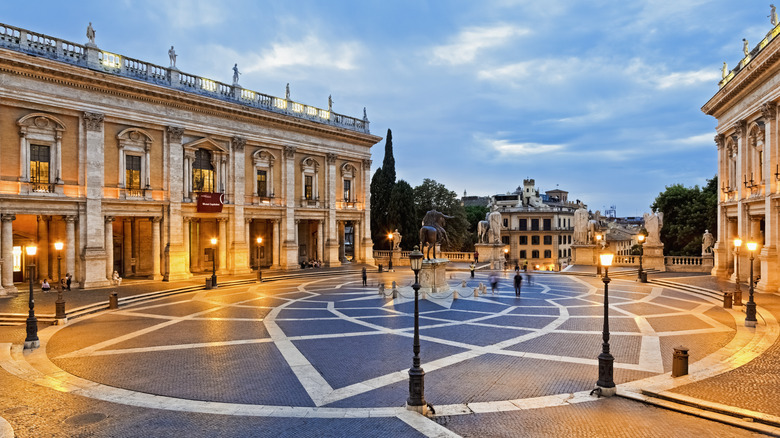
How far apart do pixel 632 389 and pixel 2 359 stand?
1818 cm

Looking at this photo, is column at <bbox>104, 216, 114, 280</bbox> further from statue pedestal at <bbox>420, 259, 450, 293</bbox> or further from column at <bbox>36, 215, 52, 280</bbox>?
statue pedestal at <bbox>420, 259, 450, 293</bbox>

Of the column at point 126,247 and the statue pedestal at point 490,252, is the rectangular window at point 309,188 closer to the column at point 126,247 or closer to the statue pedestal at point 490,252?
the column at point 126,247

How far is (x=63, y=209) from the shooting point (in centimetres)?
2852

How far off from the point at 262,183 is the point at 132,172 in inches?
415

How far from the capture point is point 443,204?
199ft

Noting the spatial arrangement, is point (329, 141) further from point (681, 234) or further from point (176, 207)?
point (681, 234)

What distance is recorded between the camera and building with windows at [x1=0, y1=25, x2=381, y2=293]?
27.2 m

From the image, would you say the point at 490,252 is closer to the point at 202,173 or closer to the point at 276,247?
the point at 276,247

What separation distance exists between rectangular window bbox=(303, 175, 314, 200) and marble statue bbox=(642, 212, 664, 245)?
97.8 feet

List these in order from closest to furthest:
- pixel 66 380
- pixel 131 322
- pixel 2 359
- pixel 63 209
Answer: pixel 66 380 → pixel 2 359 → pixel 131 322 → pixel 63 209

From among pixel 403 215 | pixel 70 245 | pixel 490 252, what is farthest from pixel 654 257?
pixel 70 245

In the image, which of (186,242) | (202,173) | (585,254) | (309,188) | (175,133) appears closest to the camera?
(175,133)

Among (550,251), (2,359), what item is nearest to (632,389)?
(2,359)

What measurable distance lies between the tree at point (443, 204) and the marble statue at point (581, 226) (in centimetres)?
1822
